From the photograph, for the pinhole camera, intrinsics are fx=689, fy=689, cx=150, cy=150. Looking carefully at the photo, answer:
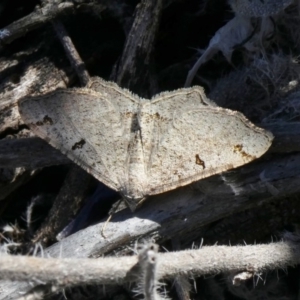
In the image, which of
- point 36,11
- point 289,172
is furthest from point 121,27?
point 289,172

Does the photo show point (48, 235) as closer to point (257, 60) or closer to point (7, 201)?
point (7, 201)

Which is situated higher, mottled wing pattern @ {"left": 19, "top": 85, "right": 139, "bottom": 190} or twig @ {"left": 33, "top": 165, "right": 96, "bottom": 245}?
mottled wing pattern @ {"left": 19, "top": 85, "right": 139, "bottom": 190}

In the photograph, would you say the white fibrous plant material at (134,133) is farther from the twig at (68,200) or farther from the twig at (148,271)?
the twig at (148,271)

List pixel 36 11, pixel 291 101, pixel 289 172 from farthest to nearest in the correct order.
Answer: pixel 36 11, pixel 291 101, pixel 289 172

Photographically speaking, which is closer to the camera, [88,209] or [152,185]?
[152,185]

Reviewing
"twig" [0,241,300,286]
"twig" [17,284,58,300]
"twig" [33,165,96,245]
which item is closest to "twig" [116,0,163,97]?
"twig" [33,165,96,245]

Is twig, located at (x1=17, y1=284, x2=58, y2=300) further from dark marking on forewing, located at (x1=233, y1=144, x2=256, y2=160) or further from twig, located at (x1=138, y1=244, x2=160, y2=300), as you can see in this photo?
dark marking on forewing, located at (x1=233, y1=144, x2=256, y2=160)

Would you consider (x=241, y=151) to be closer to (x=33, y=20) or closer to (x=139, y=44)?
(x=139, y=44)
